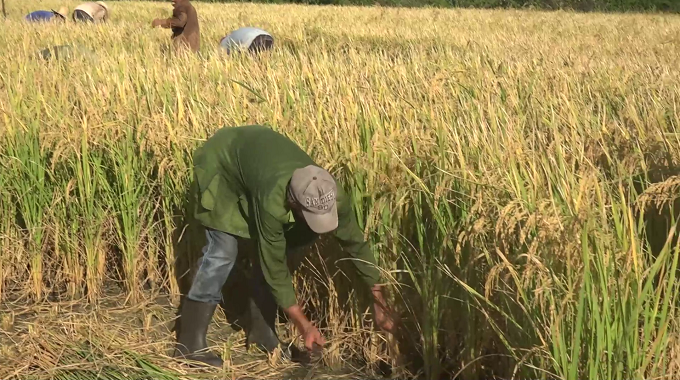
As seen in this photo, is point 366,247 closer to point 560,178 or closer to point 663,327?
point 560,178

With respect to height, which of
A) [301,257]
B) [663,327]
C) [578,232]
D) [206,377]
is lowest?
[206,377]

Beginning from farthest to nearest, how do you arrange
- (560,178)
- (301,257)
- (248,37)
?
(248,37) < (301,257) < (560,178)

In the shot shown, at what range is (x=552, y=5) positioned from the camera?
2731cm

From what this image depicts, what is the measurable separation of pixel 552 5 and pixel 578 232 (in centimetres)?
2776

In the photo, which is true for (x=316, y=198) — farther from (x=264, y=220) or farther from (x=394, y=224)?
(x=394, y=224)

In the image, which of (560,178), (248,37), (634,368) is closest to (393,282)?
(560,178)

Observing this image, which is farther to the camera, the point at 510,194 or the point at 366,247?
the point at 366,247

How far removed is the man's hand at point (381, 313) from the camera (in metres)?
2.66

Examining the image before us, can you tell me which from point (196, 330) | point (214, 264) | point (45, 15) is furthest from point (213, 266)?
point (45, 15)

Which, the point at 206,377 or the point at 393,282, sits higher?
the point at 393,282

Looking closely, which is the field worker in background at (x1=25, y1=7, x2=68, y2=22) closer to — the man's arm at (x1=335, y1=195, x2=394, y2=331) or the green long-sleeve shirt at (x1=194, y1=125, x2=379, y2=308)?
the green long-sleeve shirt at (x1=194, y1=125, x2=379, y2=308)

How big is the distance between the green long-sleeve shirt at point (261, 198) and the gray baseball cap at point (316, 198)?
13cm

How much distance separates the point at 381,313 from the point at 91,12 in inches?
527

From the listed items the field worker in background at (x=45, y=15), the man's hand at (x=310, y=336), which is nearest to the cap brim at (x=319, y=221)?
the man's hand at (x=310, y=336)
